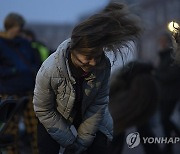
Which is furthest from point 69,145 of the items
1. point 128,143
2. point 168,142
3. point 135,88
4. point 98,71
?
point 135,88

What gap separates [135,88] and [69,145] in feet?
6.84

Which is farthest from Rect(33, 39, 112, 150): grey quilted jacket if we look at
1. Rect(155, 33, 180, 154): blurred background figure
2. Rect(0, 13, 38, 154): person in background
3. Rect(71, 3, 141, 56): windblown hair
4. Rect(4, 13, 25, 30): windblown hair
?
Rect(4, 13, 25, 30): windblown hair

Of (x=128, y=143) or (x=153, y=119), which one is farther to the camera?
(x=153, y=119)

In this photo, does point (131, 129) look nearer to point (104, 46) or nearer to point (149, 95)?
point (149, 95)

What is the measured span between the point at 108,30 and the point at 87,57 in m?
0.21

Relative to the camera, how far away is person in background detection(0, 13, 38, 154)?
18.6 feet

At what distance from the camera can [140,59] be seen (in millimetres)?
5812

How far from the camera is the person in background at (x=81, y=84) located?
353cm

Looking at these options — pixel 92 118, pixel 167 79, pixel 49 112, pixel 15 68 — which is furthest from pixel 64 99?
pixel 167 79

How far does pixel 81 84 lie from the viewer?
3.71 metres

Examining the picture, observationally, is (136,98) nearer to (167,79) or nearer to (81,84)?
(167,79)

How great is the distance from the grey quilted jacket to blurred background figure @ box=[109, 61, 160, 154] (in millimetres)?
1490

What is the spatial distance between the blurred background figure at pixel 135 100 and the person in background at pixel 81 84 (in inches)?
57.9

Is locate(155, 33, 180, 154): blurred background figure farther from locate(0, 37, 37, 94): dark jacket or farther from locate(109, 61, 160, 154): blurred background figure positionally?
locate(0, 37, 37, 94): dark jacket
